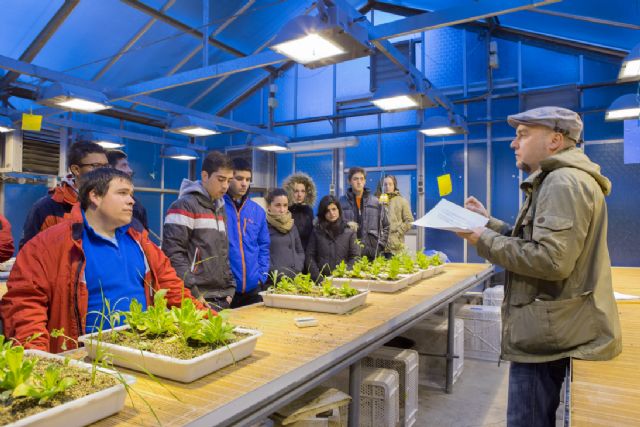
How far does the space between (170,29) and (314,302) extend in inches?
230

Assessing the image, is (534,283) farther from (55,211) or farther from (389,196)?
(389,196)

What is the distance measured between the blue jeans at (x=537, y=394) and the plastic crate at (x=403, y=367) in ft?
3.02

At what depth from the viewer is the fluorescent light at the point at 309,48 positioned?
3.17 metres

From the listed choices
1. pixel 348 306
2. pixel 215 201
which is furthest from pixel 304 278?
pixel 215 201

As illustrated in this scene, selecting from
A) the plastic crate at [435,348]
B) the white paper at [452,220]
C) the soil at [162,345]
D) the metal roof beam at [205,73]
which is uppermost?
the metal roof beam at [205,73]

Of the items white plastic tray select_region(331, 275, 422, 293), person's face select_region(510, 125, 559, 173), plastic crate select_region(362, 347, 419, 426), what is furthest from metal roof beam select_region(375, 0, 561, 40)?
plastic crate select_region(362, 347, 419, 426)

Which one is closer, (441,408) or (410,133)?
(441,408)

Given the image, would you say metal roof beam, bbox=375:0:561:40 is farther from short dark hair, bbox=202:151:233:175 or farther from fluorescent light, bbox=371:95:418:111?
short dark hair, bbox=202:151:233:175

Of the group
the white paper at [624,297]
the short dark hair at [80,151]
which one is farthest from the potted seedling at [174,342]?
the white paper at [624,297]

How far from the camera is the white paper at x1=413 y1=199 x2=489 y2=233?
175 centimetres

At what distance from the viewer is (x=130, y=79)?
23.5ft

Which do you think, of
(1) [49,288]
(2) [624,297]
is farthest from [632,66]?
(1) [49,288]

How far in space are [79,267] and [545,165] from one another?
1747 millimetres

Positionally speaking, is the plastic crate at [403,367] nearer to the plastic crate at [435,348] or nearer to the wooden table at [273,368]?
the wooden table at [273,368]
